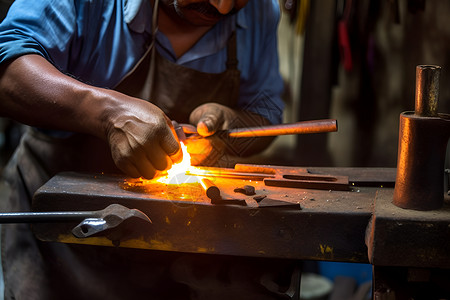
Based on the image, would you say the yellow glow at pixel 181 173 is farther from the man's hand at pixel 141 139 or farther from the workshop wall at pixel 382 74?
the workshop wall at pixel 382 74

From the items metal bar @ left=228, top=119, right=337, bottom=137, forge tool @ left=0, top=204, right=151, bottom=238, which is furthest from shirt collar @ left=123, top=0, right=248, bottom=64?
forge tool @ left=0, top=204, right=151, bottom=238

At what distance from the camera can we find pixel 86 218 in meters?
1.68

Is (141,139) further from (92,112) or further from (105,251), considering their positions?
(105,251)

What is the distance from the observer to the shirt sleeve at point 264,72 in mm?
3006

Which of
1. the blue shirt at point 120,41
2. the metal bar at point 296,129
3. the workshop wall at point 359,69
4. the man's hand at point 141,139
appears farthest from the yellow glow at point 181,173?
the workshop wall at point 359,69

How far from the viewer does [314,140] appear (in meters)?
4.77

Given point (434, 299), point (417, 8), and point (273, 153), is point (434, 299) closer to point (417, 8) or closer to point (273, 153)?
point (417, 8)

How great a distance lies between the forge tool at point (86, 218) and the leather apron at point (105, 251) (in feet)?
1.48

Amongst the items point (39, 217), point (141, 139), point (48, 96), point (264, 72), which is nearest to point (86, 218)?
point (39, 217)

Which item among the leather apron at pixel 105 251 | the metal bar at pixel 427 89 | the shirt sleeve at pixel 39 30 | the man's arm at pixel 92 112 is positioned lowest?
the leather apron at pixel 105 251

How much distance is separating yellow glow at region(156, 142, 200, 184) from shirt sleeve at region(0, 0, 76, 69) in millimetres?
680

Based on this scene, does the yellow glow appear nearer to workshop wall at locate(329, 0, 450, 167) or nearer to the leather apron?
the leather apron

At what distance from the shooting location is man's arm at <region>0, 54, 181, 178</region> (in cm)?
202

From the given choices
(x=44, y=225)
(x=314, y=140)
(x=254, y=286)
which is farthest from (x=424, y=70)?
(x=314, y=140)
